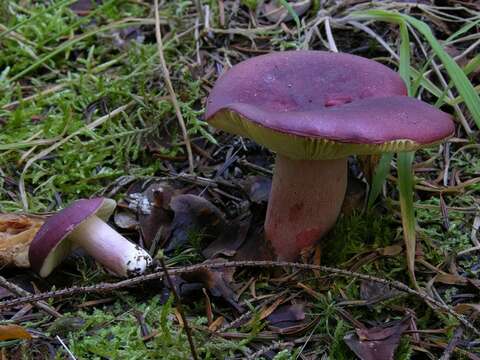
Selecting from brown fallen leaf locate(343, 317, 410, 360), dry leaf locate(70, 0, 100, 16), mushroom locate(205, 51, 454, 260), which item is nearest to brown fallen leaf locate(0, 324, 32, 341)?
mushroom locate(205, 51, 454, 260)

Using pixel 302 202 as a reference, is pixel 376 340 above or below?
below

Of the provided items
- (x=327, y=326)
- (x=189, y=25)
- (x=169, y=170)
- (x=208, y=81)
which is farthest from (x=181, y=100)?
(x=327, y=326)

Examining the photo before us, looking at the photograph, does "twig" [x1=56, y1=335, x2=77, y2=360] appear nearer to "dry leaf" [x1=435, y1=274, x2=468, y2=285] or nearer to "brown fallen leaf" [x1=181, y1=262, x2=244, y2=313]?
"brown fallen leaf" [x1=181, y1=262, x2=244, y2=313]

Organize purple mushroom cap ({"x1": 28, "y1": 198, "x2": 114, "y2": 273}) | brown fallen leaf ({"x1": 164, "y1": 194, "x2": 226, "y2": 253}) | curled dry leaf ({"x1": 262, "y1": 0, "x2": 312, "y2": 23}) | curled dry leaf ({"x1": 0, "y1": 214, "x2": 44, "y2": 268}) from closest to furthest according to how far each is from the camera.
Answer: purple mushroom cap ({"x1": 28, "y1": 198, "x2": 114, "y2": 273}) < curled dry leaf ({"x1": 0, "y1": 214, "x2": 44, "y2": 268}) < brown fallen leaf ({"x1": 164, "y1": 194, "x2": 226, "y2": 253}) < curled dry leaf ({"x1": 262, "y1": 0, "x2": 312, "y2": 23})

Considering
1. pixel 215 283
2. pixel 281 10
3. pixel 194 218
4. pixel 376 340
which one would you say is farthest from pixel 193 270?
pixel 281 10

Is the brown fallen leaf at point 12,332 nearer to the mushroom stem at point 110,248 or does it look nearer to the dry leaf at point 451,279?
the mushroom stem at point 110,248

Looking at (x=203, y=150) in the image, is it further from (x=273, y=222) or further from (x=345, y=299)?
(x=345, y=299)

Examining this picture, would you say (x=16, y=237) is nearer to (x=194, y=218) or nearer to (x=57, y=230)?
(x=57, y=230)
